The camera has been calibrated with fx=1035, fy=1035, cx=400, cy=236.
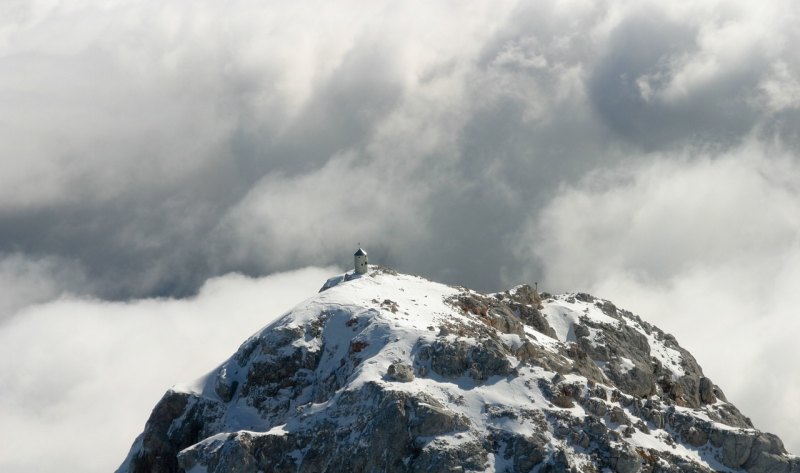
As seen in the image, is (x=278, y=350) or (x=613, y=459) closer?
(x=613, y=459)

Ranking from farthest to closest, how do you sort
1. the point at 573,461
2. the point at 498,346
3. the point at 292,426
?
the point at 498,346, the point at 292,426, the point at 573,461

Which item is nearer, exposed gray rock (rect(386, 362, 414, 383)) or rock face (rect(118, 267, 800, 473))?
rock face (rect(118, 267, 800, 473))

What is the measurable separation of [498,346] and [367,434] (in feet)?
108

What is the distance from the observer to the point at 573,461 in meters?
166

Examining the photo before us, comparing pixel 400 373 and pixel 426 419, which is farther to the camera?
pixel 400 373

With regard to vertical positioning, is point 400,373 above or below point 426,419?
above

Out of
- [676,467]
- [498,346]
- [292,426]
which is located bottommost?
[676,467]

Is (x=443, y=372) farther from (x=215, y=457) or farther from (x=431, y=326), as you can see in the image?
(x=215, y=457)

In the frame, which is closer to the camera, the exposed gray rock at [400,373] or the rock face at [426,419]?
the rock face at [426,419]

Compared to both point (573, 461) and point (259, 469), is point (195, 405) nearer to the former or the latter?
point (259, 469)

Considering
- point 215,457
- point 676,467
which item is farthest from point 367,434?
point 676,467

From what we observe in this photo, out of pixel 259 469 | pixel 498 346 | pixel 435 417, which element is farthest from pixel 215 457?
pixel 498 346

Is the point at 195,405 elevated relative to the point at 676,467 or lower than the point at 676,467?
elevated

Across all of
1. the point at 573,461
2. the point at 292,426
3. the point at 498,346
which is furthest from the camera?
the point at 498,346
